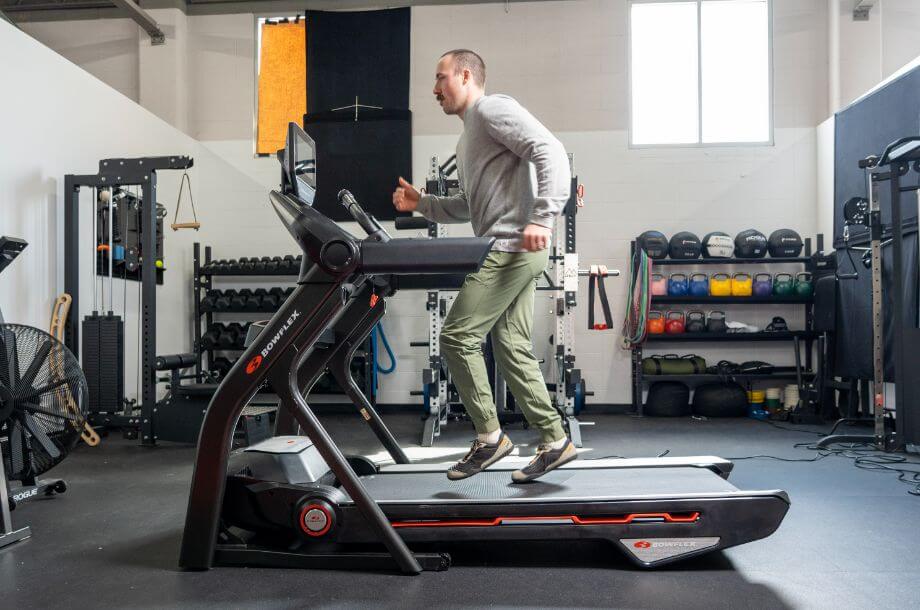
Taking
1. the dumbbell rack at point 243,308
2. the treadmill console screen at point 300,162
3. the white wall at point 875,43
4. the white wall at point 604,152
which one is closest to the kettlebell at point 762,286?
the white wall at point 604,152

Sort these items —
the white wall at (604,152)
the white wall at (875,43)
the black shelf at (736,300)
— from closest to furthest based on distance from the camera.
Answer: the black shelf at (736,300)
the white wall at (875,43)
the white wall at (604,152)

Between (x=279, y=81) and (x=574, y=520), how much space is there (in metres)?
6.18

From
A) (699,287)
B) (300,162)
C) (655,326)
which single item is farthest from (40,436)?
(699,287)

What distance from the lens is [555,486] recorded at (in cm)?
242

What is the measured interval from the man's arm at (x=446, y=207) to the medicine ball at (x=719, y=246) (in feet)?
14.1

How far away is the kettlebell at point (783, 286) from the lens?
6336 mm

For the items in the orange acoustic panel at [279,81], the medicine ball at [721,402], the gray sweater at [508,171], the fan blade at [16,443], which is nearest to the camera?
the gray sweater at [508,171]

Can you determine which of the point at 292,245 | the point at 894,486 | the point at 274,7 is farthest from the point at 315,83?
the point at 894,486

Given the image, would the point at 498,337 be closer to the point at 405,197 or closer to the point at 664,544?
the point at 405,197

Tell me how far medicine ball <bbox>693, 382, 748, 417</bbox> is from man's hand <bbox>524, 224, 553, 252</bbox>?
4.62 metres

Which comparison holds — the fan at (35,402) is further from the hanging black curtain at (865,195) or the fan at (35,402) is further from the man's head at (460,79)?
the hanging black curtain at (865,195)

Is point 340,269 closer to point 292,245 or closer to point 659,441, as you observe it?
point 659,441

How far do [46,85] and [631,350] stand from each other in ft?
17.4

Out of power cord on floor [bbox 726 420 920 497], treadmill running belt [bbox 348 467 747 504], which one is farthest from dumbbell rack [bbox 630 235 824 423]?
treadmill running belt [bbox 348 467 747 504]
